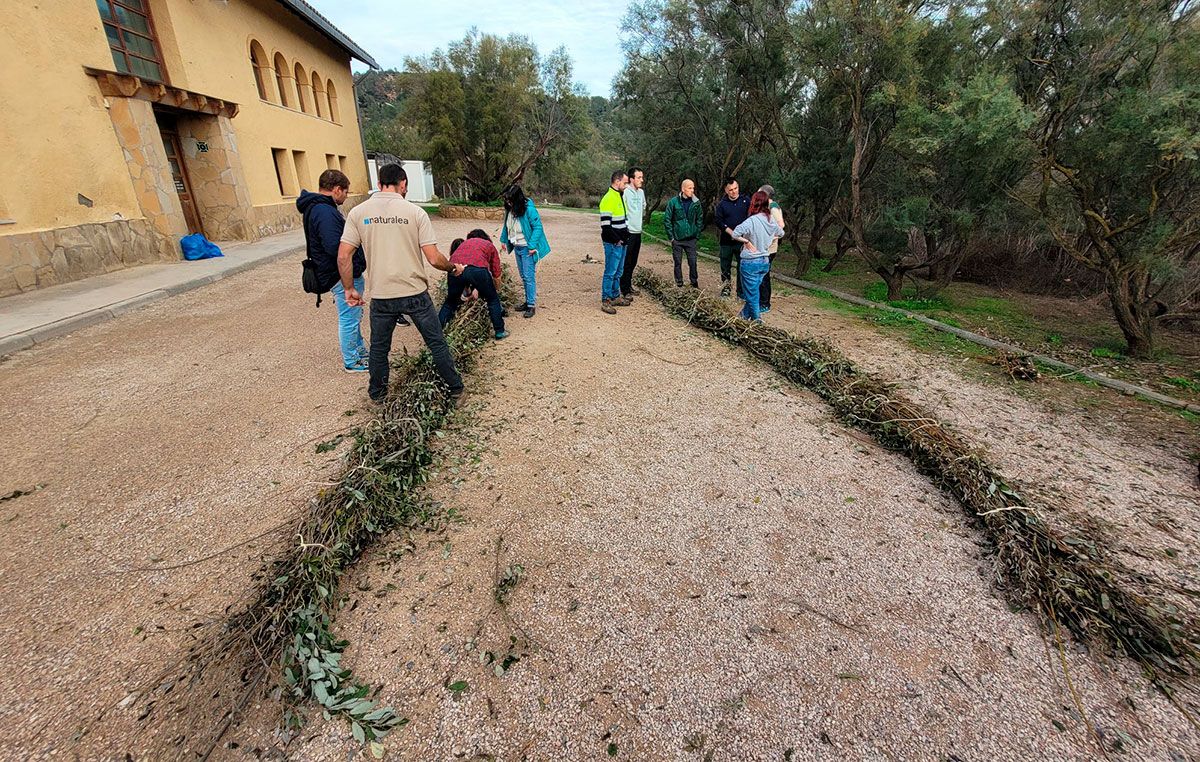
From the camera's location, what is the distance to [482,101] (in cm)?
2167

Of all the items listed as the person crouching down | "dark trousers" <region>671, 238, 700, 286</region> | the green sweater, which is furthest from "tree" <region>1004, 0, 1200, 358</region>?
the person crouching down

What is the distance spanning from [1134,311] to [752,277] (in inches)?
190

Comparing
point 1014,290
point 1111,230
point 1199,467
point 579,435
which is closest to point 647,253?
point 1014,290

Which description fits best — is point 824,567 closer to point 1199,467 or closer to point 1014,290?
point 1199,467

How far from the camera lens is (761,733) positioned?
6.58 feet

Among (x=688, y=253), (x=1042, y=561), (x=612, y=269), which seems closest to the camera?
(x=1042, y=561)

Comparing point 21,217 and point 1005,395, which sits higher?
point 21,217

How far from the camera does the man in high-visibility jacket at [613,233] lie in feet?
23.4

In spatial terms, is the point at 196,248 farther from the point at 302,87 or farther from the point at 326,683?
the point at 326,683

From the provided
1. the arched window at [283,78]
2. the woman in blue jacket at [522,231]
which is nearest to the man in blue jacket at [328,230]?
the woman in blue jacket at [522,231]

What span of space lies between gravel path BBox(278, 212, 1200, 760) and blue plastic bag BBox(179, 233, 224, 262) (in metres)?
9.88

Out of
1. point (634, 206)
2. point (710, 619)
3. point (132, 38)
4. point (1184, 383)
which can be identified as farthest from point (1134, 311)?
point (132, 38)

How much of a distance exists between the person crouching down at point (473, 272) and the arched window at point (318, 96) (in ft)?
53.5

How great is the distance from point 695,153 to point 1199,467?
49.8ft
